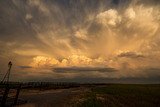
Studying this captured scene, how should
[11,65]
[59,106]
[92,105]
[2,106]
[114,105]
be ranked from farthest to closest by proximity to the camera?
[11,65] → [114,105] → [92,105] → [59,106] → [2,106]

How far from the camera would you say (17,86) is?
909 inches

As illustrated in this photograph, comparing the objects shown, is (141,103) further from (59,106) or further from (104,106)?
(59,106)

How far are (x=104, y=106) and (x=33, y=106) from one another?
9725mm

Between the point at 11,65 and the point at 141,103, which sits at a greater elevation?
the point at 11,65

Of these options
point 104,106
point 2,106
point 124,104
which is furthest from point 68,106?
point 124,104

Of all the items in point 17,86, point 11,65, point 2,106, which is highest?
point 11,65

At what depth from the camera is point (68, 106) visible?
2639cm

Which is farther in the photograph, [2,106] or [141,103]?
[141,103]

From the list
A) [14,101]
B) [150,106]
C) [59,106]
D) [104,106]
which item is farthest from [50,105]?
[150,106]

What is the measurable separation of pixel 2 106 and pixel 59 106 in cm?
657

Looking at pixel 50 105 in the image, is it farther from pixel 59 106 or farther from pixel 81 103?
pixel 81 103

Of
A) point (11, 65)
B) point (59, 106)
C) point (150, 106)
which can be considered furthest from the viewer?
point (11, 65)

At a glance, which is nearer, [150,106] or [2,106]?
[2,106]

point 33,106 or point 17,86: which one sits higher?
point 17,86
